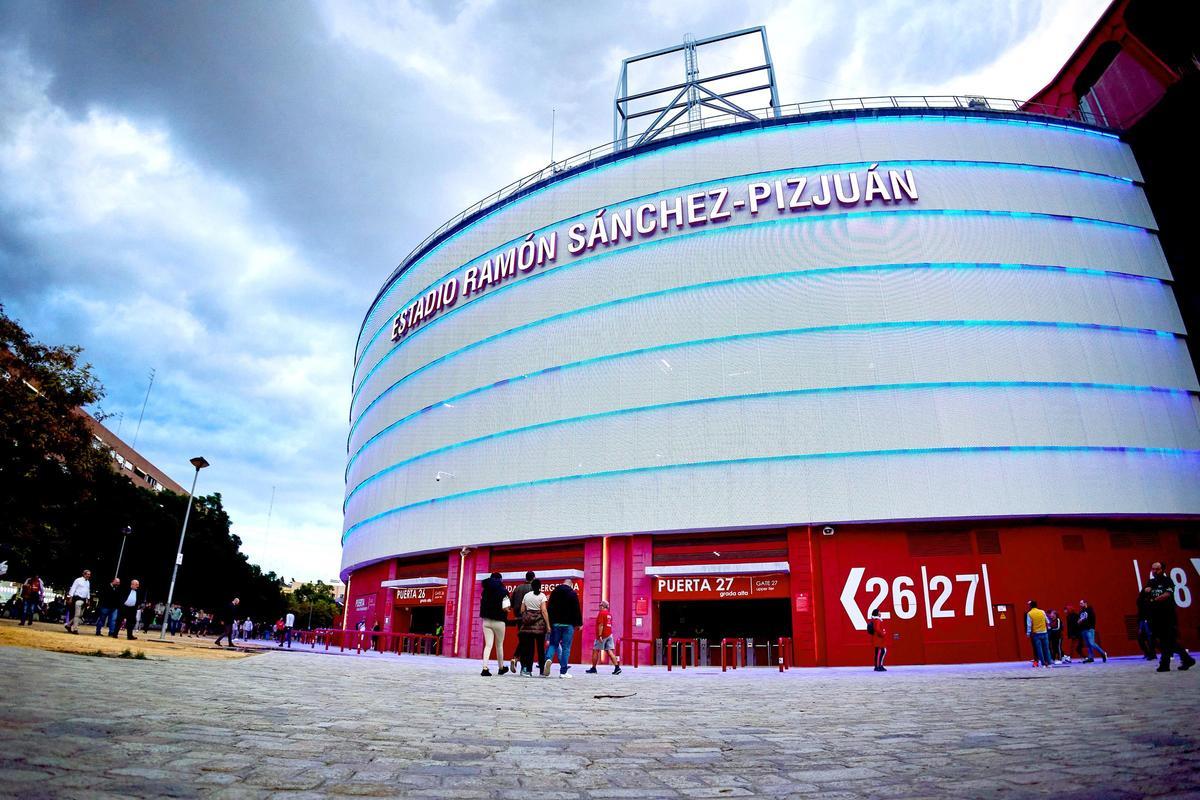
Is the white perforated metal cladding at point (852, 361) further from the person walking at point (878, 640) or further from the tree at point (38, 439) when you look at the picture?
the tree at point (38, 439)

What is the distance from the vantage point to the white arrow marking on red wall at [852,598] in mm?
22453

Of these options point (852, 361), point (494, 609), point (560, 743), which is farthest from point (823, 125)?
point (560, 743)

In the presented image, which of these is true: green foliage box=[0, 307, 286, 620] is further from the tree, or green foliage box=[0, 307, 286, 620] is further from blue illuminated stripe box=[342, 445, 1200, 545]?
blue illuminated stripe box=[342, 445, 1200, 545]

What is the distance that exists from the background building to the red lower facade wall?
0.29ft

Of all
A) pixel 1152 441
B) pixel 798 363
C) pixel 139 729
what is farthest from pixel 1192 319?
pixel 139 729

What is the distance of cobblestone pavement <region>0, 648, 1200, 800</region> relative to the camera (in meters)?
3.29

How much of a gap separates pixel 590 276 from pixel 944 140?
53.4 feet

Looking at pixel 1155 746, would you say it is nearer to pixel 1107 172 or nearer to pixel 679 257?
pixel 679 257

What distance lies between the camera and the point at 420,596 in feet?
108

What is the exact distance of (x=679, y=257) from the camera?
92.5ft

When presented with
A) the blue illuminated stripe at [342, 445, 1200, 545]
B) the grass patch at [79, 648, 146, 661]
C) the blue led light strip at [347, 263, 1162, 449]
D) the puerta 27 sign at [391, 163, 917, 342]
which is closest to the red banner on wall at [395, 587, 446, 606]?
the blue illuminated stripe at [342, 445, 1200, 545]

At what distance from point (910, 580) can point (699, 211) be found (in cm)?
1704

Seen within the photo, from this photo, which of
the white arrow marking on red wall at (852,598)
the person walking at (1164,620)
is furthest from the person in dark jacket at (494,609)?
the white arrow marking on red wall at (852,598)

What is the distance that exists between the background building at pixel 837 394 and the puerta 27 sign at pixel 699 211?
0.43ft
